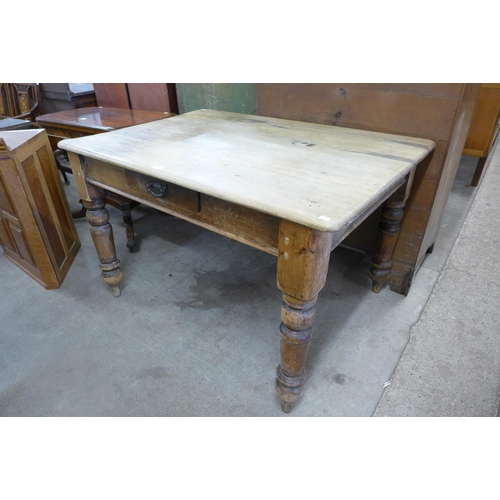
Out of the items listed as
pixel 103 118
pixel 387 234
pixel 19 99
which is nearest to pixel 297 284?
pixel 387 234

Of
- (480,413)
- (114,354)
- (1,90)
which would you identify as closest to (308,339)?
(480,413)

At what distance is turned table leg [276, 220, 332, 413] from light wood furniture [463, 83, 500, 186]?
2.41 metres

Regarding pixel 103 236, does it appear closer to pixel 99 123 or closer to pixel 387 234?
pixel 99 123

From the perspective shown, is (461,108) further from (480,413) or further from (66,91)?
(66,91)

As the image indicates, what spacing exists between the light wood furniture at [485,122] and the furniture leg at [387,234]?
1651 mm

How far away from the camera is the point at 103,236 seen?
1483 millimetres

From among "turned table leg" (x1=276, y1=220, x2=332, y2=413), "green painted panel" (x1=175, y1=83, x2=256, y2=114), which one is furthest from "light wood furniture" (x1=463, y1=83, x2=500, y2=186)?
"turned table leg" (x1=276, y1=220, x2=332, y2=413)

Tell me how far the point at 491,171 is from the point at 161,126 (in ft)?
9.84

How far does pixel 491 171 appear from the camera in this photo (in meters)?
3.18

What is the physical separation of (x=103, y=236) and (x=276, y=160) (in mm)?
805

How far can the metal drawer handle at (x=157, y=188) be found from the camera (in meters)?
1.10

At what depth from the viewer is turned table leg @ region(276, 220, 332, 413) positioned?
2.75ft

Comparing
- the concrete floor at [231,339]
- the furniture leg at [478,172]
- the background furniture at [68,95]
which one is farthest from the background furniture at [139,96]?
the furniture leg at [478,172]

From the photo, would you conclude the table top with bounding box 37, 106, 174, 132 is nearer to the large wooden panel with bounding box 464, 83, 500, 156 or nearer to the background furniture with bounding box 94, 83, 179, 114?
the background furniture with bounding box 94, 83, 179, 114
